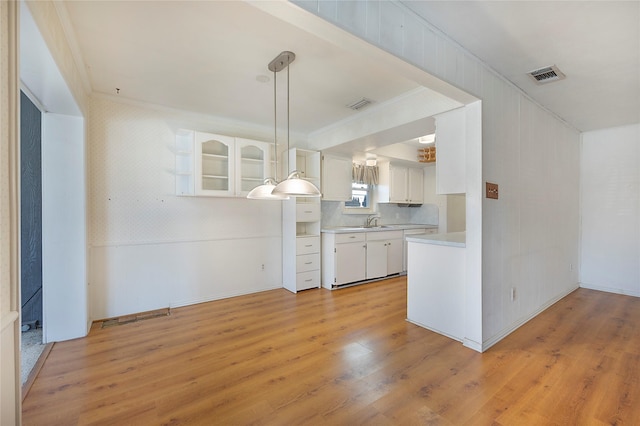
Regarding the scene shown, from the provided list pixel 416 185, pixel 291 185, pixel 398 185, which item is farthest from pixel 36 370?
pixel 416 185

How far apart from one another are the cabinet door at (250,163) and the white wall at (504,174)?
8.27 feet

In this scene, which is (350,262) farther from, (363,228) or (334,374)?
(334,374)

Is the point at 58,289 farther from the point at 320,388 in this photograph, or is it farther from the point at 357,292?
the point at 357,292

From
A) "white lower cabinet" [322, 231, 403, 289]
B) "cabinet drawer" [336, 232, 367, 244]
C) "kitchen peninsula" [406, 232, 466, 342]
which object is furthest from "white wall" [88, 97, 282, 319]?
"kitchen peninsula" [406, 232, 466, 342]

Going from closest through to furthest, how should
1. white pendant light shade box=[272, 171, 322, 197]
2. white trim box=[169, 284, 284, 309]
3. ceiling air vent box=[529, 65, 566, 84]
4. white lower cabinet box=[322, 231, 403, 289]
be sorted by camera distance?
white pendant light shade box=[272, 171, 322, 197] < ceiling air vent box=[529, 65, 566, 84] < white trim box=[169, 284, 284, 309] < white lower cabinet box=[322, 231, 403, 289]

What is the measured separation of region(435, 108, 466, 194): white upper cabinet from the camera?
2.65 metres

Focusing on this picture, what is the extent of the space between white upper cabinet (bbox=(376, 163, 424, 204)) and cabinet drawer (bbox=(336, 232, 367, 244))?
51.6 inches

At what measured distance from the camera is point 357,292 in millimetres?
4211

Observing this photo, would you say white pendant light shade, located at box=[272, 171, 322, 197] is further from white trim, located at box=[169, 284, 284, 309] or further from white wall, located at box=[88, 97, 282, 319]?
white trim, located at box=[169, 284, 284, 309]

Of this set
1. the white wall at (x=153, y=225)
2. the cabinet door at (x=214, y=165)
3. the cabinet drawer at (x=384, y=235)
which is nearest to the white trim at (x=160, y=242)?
the white wall at (x=153, y=225)

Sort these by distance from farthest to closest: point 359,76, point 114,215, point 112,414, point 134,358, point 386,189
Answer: point 386,189
point 114,215
point 359,76
point 134,358
point 112,414

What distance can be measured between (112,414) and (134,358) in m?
0.70

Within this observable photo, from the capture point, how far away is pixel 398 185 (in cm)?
572

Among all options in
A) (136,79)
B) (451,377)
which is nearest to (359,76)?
(136,79)
